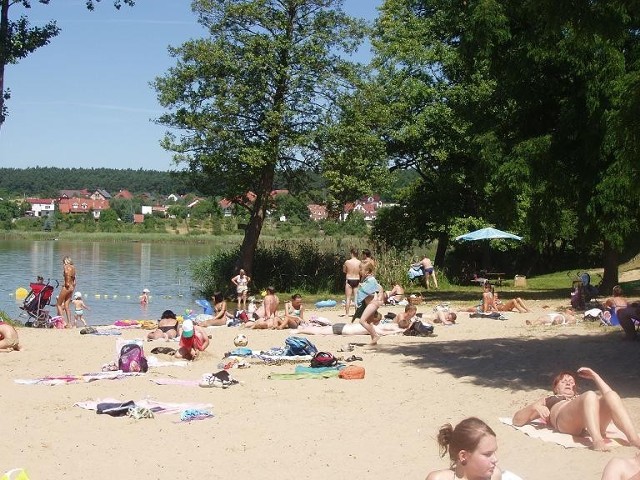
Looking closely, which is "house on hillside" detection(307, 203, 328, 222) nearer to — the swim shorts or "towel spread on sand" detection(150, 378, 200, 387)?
the swim shorts

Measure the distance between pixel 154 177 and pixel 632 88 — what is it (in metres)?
193

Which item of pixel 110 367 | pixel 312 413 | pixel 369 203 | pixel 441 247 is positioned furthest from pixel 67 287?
pixel 369 203

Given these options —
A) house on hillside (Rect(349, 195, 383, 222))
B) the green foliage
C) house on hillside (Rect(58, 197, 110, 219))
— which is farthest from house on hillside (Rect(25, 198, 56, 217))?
the green foliage

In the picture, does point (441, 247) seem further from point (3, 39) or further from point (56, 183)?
point (56, 183)

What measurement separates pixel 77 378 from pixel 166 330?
4.44 meters

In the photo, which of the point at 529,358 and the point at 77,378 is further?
the point at 529,358

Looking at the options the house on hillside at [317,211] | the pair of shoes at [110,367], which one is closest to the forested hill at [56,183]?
the house on hillside at [317,211]

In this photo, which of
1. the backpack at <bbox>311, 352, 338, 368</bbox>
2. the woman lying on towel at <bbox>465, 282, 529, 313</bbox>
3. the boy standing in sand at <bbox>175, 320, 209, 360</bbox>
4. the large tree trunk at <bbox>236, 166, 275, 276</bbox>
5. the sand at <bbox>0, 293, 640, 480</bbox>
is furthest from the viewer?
the large tree trunk at <bbox>236, 166, 275, 276</bbox>

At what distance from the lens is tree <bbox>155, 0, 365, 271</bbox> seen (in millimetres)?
27953

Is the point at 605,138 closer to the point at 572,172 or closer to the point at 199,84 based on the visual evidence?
the point at 572,172

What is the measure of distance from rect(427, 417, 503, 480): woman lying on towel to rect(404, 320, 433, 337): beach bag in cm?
1059

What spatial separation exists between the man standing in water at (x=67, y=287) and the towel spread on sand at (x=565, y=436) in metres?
12.6

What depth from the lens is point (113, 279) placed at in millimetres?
37125

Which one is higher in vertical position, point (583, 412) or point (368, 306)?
point (368, 306)
